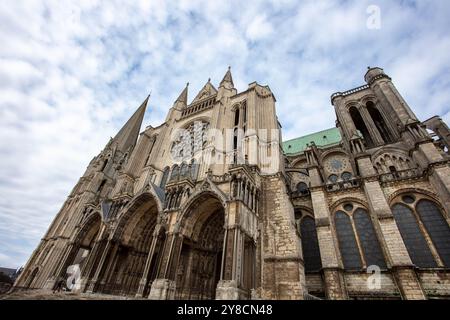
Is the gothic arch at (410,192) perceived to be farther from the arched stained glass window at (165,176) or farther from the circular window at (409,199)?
the arched stained glass window at (165,176)

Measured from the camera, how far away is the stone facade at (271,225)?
10.1 metres

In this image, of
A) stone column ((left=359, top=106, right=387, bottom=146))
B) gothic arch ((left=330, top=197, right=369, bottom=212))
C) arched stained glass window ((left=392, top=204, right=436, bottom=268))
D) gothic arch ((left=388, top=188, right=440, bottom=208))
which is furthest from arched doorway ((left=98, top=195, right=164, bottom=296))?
stone column ((left=359, top=106, right=387, bottom=146))

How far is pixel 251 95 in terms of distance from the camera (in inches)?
757

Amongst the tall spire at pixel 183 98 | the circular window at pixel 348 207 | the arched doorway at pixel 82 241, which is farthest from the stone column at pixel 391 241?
the tall spire at pixel 183 98

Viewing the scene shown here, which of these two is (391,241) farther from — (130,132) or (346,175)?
(130,132)

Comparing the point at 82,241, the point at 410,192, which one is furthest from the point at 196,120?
the point at 410,192

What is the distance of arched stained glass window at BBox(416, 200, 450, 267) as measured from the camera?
10.7m

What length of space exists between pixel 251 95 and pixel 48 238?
2438 centimetres

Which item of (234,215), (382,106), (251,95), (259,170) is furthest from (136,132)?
(382,106)

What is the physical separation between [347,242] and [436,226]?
4413mm

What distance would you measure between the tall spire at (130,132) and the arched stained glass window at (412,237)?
30740 mm

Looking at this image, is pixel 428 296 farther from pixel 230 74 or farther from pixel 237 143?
pixel 230 74

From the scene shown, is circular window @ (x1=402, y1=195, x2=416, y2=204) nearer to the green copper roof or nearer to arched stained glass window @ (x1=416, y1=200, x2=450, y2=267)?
arched stained glass window @ (x1=416, y1=200, x2=450, y2=267)

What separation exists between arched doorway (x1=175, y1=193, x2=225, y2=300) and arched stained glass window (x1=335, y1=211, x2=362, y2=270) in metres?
7.26
